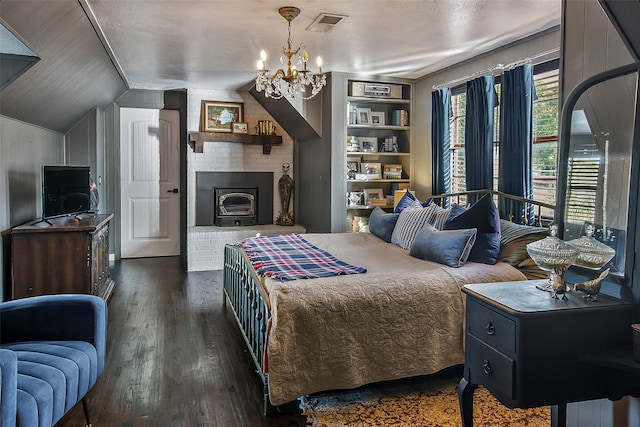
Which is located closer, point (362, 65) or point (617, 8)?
point (617, 8)

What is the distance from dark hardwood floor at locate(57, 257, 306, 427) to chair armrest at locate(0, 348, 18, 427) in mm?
840

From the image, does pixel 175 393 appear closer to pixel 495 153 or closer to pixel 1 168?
pixel 1 168

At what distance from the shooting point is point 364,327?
265 centimetres

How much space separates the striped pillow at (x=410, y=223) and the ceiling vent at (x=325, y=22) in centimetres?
165

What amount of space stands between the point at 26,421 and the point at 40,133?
3.87 meters

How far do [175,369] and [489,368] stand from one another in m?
2.10

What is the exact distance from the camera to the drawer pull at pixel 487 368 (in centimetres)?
178

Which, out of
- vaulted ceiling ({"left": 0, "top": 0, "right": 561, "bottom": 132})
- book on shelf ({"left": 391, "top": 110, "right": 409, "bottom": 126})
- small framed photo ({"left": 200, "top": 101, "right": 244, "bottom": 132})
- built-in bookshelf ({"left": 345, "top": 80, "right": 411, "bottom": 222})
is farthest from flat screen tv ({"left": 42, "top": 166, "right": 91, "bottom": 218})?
book on shelf ({"left": 391, "top": 110, "right": 409, "bottom": 126})

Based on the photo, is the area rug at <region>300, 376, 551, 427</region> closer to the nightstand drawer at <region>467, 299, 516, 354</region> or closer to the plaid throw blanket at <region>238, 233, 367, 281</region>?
the plaid throw blanket at <region>238, 233, 367, 281</region>

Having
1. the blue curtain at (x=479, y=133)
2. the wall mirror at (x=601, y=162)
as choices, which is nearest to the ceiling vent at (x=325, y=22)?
the blue curtain at (x=479, y=133)

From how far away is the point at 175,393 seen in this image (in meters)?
2.78

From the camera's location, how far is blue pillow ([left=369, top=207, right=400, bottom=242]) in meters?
4.30

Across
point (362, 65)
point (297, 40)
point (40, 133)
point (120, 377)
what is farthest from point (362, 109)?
point (120, 377)

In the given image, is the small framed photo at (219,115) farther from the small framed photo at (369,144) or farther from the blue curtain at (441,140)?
the blue curtain at (441,140)
